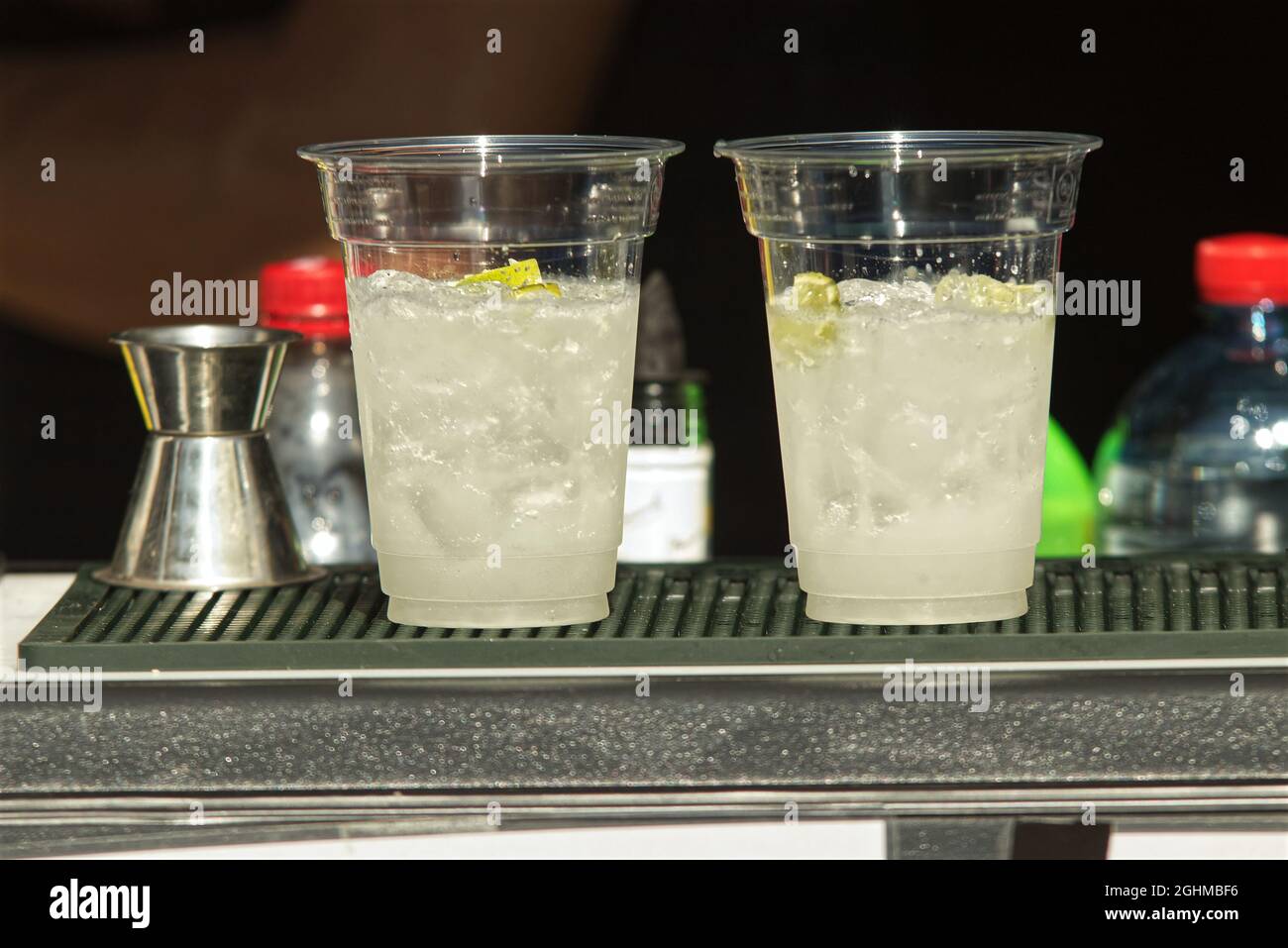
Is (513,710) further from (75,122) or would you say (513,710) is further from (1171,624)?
(75,122)

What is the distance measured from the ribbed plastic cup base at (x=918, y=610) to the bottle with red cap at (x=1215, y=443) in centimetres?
79

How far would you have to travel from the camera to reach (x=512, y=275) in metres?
0.91

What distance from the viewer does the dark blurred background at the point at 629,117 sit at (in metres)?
1.77

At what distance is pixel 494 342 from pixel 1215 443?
1.07 m

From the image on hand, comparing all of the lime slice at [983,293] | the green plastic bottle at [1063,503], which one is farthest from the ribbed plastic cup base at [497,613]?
the green plastic bottle at [1063,503]

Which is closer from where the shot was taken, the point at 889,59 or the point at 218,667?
the point at 218,667

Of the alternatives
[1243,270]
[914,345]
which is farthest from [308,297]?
[1243,270]

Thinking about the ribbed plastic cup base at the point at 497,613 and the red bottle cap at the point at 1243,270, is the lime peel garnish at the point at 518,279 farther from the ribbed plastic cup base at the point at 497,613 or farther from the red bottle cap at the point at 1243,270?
the red bottle cap at the point at 1243,270

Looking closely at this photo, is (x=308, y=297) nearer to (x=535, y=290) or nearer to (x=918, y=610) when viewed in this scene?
(x=535, y=290)

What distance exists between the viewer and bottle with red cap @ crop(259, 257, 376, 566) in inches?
58.8

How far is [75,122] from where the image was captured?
1.80 meters

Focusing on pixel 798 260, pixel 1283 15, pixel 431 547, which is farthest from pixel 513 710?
pixel 1283 15

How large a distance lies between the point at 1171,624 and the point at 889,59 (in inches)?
39.2

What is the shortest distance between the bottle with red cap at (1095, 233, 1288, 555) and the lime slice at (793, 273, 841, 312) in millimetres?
862
